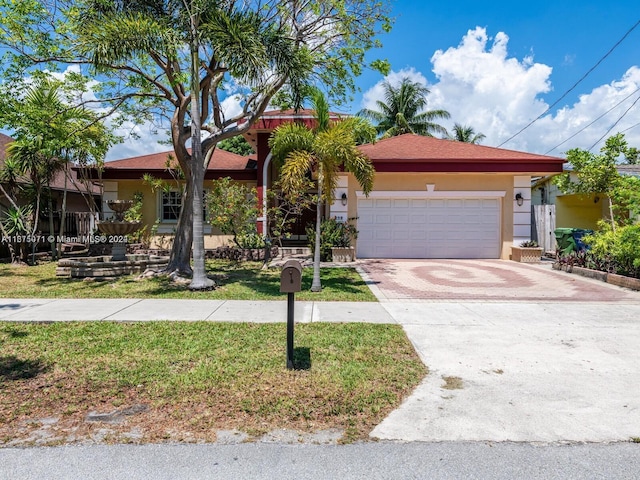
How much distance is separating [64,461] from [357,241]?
13.0m

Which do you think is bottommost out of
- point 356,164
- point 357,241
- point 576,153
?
point 357,241

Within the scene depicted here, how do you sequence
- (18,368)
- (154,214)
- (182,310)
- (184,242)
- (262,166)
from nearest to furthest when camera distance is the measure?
1. (18,368)
2. (182,310)
3. (184,242)
4. (262,166)
5. (154,214)

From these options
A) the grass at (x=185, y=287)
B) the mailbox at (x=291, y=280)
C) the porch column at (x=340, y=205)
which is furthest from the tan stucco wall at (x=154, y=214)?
the mailbox at (x=291, y=280)

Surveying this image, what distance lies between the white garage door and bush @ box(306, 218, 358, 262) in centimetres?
107

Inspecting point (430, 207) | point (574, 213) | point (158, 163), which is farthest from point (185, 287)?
point (574, 213)

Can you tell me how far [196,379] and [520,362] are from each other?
3.70 meters

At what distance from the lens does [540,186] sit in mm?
20250

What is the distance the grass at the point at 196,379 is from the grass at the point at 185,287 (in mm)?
2438

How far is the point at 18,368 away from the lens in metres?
4.55

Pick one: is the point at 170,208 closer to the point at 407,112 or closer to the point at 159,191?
the point at 159,191

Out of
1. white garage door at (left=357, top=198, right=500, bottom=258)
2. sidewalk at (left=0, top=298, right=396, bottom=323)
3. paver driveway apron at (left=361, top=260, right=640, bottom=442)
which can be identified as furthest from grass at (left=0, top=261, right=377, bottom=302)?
white garage door at (left=357, top=198, right=500, bottom=258)

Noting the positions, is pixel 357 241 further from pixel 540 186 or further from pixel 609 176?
pixel 540 186

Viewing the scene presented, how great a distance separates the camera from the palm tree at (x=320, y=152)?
883cm

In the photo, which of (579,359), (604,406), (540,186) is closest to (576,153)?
(540,186)
